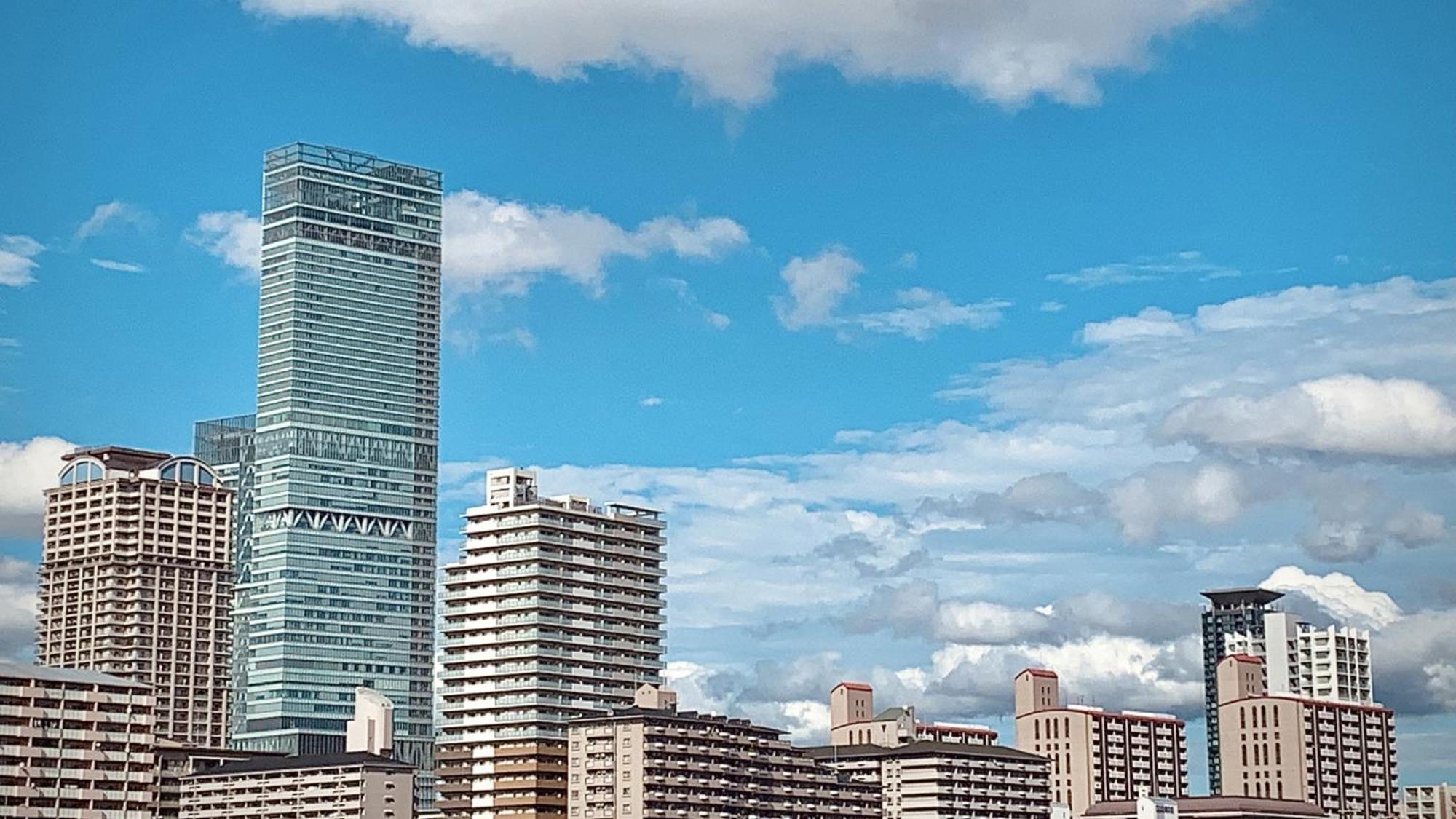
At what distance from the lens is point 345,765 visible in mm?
138125

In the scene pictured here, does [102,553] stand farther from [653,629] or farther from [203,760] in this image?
[653,629]

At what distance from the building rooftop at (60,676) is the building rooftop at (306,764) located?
3069cm

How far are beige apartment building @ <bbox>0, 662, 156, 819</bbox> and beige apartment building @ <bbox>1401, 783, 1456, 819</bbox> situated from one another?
→ 109512 mm

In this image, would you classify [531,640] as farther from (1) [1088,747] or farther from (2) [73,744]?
(1) [1088,747]

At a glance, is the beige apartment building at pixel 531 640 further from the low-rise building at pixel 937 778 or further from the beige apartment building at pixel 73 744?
the beige apartment building at pixel 73 744

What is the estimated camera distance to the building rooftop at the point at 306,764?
5463 inches

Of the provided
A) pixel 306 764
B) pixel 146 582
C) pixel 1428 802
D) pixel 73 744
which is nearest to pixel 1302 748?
pixel 1428 802

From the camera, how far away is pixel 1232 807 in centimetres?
16088

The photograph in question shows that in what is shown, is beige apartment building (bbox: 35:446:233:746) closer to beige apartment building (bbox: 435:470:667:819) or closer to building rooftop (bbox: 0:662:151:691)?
beige apartment building (bbox: 435:470:667:819)

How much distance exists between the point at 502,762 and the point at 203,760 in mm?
28132

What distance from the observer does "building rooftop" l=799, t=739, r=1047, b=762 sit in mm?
153750

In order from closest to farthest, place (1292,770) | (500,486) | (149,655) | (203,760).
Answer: (500,486) < (203,760) < (1292,770) < (149,655)

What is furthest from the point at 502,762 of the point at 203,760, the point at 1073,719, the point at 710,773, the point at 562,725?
the point at 1073,719

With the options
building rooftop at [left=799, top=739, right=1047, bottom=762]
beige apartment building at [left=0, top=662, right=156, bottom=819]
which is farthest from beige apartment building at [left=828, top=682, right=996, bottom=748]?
beige apartment building at [left=0, top=662, right=156, bottom=819]
